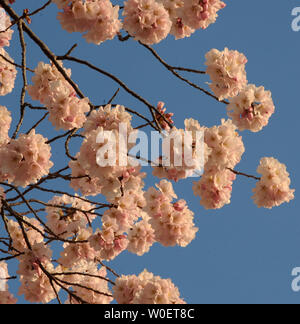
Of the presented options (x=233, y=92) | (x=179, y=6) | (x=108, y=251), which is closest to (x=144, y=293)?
(x=108, y=251)

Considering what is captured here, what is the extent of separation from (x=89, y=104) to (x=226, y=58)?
139 cm

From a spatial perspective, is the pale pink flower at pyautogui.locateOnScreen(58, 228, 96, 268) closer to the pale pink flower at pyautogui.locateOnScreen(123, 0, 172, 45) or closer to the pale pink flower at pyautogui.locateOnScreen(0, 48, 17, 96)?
the pale pink flower at pyautogui.locateOnScreen(0, 48, 17, 96)

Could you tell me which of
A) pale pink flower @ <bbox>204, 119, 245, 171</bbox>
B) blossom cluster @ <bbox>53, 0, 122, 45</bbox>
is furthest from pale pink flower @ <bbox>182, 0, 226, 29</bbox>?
pale pink flower @ <bbox>204, 119, 245, 171</bbox>

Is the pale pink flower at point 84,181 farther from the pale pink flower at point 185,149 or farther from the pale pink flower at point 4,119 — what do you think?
the pale pink flower at point 185,149

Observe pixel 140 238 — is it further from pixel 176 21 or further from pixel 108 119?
pixel 176 21

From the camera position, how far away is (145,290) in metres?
4.73

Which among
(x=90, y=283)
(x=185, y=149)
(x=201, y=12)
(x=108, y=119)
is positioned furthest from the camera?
(x=90, y=283)

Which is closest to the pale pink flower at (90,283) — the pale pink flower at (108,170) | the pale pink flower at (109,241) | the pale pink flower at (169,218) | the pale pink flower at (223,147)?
the pale pink flower at (109,241)

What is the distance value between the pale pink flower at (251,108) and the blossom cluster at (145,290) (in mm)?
1621

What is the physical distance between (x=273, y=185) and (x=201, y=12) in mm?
1807

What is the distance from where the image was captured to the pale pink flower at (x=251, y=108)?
4.81m

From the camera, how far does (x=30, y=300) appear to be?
19.0 feet
